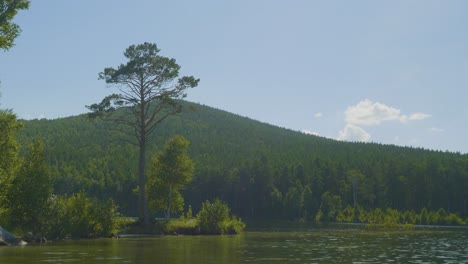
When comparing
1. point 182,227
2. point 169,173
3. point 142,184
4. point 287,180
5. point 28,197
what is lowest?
point 182,227

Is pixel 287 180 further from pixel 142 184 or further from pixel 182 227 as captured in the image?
pixel 142 184

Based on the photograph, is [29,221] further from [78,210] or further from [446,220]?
[446,220]

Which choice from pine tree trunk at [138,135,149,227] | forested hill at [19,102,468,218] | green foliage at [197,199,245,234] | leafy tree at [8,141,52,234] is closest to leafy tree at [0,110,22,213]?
leafy tree at [8,141,52,234]

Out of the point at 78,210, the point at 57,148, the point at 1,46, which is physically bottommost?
the point at 78,210

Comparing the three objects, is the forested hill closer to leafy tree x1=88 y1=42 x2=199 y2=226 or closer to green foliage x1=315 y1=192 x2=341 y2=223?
green foliage x1=315 y1=192 x2=341 y2=223

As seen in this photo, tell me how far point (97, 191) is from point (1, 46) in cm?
12180

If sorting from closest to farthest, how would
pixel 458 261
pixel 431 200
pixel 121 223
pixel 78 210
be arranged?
pixel 458 261 < pixel 78 210 < pixel 121 223 < pixel 431 200

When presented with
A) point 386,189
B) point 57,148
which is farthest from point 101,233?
point 57,148

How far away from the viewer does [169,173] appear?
2258 inches

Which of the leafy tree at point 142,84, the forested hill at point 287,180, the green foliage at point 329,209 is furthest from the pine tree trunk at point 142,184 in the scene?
the green foliage at point 329,209

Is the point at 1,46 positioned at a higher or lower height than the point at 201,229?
higher

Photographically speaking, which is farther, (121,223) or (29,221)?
(121,223)

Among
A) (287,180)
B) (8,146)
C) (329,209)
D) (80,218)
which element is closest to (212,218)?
(80,218)

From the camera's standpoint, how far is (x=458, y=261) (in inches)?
904
